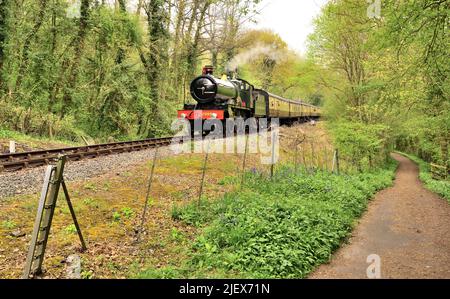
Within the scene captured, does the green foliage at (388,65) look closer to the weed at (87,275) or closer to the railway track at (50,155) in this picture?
the railway track at (50,155)

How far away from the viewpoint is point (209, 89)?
677 inches

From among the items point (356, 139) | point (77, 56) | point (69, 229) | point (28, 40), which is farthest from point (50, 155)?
point (356, 139)

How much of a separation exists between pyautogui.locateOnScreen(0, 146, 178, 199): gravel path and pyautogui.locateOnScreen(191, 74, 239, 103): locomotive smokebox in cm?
469

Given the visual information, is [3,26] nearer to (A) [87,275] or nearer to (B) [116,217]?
(B) [116,217]

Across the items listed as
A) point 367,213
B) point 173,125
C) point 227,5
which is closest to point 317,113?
point 227,5

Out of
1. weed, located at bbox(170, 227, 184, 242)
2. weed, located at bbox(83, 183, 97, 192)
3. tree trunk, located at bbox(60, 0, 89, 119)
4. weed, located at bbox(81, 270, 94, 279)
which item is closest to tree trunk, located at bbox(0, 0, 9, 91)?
tree trunk, located at bbox(60, 0, 89, 119)

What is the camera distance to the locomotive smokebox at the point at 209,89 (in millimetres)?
17125

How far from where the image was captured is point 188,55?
26.2 m

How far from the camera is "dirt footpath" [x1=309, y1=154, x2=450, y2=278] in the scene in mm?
6445

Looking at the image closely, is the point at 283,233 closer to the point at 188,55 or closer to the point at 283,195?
the point at 283,195

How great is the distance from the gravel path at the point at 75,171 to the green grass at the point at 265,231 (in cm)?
322

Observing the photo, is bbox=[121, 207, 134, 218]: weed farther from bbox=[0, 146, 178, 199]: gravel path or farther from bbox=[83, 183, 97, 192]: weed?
bbox=[0, 146, 178, 199]: gravel path

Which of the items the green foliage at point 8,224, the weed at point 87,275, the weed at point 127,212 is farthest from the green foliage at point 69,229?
the weed at point 87,275

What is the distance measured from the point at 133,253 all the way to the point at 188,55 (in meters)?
22.0
